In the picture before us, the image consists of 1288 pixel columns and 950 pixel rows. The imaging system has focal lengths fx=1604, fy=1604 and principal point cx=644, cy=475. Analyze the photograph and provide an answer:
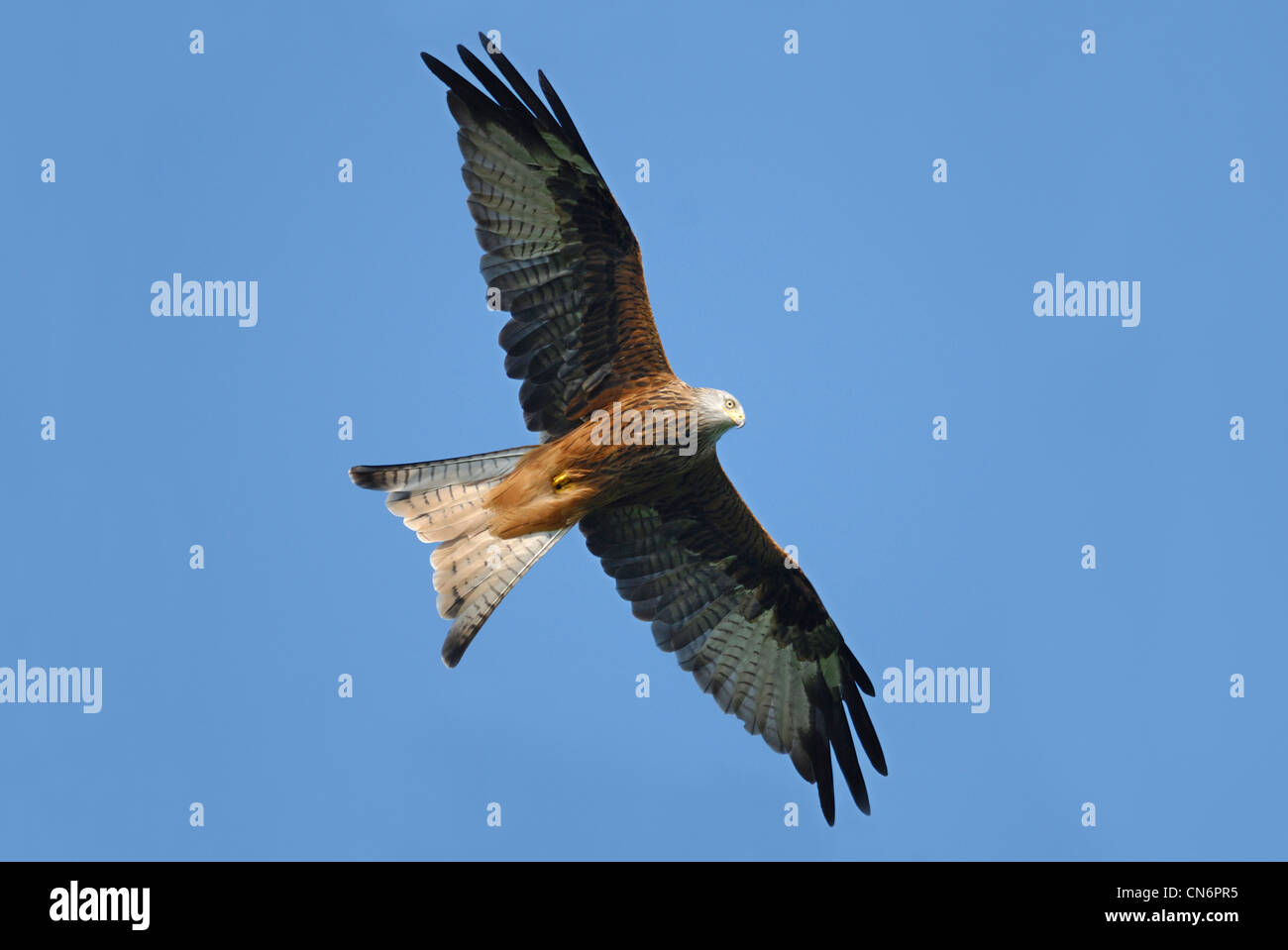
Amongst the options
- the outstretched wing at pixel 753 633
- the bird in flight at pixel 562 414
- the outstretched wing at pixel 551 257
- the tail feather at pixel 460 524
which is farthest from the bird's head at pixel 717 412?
the outstretched wing at pixel 753 633

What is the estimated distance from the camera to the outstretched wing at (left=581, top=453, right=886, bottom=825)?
11.9 meters

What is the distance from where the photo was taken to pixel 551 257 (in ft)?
34.6

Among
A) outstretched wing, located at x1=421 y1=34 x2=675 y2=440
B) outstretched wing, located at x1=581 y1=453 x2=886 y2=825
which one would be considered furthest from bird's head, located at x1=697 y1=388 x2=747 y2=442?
outstretched wing, located at x1=581 y1=453 x2=886 y2=825

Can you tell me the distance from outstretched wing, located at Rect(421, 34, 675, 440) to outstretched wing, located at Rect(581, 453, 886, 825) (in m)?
1.43

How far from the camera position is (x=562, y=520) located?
11.0 meters

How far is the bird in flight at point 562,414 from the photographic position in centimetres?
1036

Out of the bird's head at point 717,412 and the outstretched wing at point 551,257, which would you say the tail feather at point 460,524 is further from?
the bird's head at point 717,412

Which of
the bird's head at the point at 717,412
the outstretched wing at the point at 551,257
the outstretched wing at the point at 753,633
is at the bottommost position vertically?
the outstretched wing at the point at 753,633

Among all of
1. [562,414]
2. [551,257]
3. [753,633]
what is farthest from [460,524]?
[753,633]

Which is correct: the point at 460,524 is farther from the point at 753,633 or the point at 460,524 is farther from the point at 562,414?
the point at 753,633

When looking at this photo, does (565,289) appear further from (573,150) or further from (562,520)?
(562,520)

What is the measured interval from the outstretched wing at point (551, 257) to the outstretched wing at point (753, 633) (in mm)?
1432
